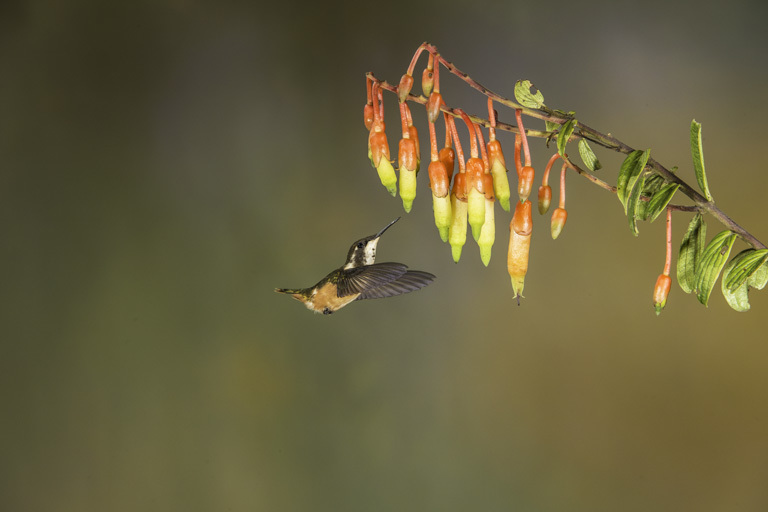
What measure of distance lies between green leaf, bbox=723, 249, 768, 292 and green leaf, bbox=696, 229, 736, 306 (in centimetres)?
2

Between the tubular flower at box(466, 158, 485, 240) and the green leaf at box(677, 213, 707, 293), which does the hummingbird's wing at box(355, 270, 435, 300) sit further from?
the green leaf at box(677, 213, 707, 293)

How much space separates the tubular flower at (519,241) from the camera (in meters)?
0.82

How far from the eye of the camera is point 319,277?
1.95 m

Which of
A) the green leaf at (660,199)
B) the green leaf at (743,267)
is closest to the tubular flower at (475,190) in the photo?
the green leaf at (660,199)

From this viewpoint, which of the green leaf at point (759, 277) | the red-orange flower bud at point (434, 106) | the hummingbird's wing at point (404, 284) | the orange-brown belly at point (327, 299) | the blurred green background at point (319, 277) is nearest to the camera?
the red-orange flower bud at point (434, 106)

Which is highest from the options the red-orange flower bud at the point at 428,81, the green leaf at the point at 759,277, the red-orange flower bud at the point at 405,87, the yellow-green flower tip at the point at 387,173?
the red-orange flower bud at the point at 428,81

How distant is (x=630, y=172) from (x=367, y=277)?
15.1 inches

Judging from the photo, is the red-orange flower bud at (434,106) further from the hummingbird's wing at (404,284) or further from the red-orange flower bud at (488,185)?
the hummingbird's wing at (404,284)

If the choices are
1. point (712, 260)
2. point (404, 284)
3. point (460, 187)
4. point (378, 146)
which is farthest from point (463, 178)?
point (712, 260)

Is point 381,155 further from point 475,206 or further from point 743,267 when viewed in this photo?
point 743,267

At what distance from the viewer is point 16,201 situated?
1854 mm

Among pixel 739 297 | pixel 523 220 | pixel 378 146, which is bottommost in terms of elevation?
pixel 739 297

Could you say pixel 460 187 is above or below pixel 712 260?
above

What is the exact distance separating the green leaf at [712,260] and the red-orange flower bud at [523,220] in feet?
0.72
